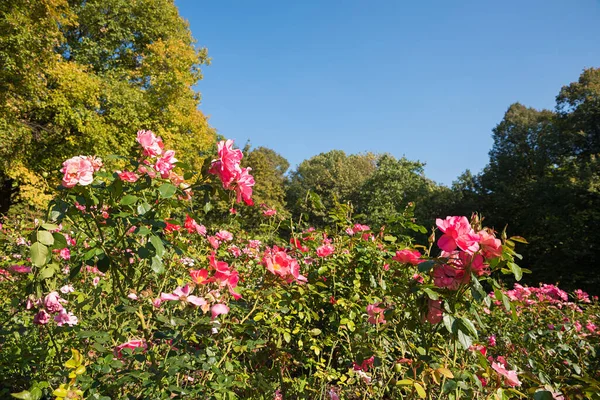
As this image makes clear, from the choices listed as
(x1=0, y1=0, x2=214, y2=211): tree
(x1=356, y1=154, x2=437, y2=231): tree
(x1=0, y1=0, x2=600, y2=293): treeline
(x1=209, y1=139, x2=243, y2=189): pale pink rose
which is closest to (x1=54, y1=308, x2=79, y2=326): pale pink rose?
(x1=209, y1=139, x2=243, y2=189): pale pink rose

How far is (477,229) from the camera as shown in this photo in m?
1.05

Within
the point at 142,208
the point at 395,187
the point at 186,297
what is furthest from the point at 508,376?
the point at 395,187

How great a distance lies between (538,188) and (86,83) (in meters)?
15.3

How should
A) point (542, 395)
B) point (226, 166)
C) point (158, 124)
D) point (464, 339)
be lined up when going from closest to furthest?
1. point (542, 395)
2. point (464, 339)
3. point (226, 166)
4. point (158, 124)

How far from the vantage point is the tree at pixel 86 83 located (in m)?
7.35

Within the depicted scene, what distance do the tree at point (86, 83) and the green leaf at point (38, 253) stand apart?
5.30m

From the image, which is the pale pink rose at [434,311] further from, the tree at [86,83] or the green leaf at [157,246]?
the tree at [86,83]

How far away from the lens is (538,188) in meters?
13.4

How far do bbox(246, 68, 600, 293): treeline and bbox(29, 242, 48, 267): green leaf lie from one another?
665 centimetres

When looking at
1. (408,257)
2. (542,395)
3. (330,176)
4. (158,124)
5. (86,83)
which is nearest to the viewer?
(542,395)

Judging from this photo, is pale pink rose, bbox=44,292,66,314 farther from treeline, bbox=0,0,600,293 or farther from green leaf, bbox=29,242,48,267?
treeline, bbox=0,0,600,293

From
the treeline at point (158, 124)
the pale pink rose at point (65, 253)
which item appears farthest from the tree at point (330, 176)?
the pale pink rose at point (65, 253)

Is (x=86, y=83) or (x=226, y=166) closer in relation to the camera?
(x=226, y=166)

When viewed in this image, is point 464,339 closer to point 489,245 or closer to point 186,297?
point 489,245
